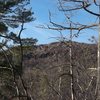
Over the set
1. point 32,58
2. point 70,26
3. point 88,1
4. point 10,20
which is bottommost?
point 32,58

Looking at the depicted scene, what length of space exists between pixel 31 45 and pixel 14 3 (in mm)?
3082

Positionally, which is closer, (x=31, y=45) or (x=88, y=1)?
(x=88, y=1)

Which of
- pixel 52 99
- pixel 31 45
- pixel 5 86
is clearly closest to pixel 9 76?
pixel 5 86

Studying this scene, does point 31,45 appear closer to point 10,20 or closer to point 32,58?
point 10,20

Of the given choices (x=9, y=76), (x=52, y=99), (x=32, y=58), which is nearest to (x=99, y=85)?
(x=9, y=76)

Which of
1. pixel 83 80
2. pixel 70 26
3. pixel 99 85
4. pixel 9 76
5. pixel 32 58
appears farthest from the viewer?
pixel 32 58

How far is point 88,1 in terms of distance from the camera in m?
11.0

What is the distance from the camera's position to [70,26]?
1221 centimetres

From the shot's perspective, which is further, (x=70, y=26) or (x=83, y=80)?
(x=83, y=80)

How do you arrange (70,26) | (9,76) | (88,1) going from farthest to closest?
(9,76), (70,26), (88,1)

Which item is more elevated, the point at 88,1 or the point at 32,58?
the point at 88,1

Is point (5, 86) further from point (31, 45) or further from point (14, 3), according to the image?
point (14, 3)

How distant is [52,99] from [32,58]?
14819 millimetres

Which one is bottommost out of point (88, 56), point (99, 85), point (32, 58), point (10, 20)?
point (32, 58)
